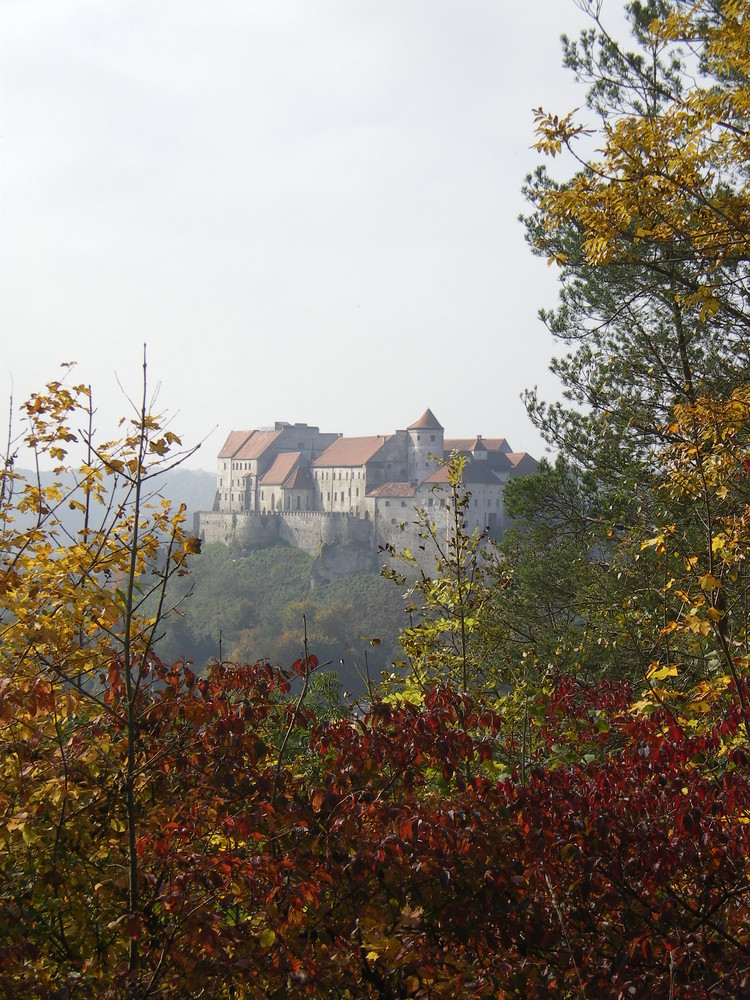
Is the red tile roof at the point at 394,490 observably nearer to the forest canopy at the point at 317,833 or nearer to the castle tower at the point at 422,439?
the castle tower at the point at 422,439

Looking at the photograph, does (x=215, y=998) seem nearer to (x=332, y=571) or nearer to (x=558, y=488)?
(x=558, y=488)

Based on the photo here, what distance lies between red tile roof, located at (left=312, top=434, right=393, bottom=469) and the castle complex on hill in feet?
0.32

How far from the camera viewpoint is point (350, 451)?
75.1m

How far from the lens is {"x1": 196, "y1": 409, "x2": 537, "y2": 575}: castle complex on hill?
6844 cm

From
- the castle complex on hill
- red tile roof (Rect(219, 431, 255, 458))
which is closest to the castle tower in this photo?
the castle complex on hill

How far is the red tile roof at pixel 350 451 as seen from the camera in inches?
2886

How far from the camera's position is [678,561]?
29.3ft

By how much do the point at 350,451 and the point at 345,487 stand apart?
10.1 feet

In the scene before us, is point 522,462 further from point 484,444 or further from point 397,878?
point 397,878

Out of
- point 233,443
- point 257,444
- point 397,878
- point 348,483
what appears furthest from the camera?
point 233,443

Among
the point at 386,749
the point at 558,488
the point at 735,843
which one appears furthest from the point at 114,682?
the point at 558,488

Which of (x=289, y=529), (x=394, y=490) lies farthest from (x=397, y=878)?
(x=289, y=529)

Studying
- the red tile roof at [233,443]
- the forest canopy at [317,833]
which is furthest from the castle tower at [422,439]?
the forest canopy at [317,833]

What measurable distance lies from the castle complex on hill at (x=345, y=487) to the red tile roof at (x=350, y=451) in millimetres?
99
